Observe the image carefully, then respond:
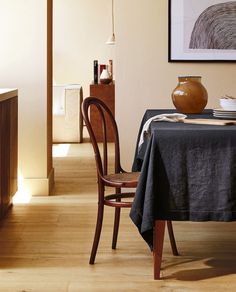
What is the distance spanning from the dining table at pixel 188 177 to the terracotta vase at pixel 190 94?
652 millimetres

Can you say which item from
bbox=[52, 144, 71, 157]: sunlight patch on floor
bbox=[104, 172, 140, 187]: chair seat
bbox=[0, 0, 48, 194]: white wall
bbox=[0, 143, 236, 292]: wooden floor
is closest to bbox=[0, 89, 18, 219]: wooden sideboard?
bbox=[0, 143, 236, 292]: wooden floor

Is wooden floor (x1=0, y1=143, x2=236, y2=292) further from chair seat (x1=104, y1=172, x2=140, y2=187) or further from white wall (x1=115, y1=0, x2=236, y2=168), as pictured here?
white wall (x1=115, y1=0, x2=236, y2=168)

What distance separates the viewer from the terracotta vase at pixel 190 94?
11.2 ft

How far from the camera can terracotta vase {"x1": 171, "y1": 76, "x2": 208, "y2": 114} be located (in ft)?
Result: 11.2

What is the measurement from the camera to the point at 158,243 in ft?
9.45

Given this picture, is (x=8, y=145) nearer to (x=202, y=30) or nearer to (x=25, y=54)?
(x=25, y=54)

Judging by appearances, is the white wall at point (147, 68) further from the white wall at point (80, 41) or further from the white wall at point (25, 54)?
the white wall at point (80, 41)

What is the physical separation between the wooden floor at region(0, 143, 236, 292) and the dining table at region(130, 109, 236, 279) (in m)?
0.35

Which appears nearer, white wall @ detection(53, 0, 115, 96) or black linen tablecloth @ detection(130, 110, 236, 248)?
black linen tablecloth @ detection(130, 110, 236, 248)

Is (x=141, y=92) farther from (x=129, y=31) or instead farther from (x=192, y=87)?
(x=192, y=87)

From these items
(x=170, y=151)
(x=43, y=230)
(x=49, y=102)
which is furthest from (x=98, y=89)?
(x=170, y=151)

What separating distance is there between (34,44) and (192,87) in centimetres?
185

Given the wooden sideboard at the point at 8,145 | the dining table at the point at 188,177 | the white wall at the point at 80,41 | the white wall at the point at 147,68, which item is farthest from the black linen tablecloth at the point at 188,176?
the white wall at the point at 80,41

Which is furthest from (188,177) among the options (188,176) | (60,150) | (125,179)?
(60,150)
